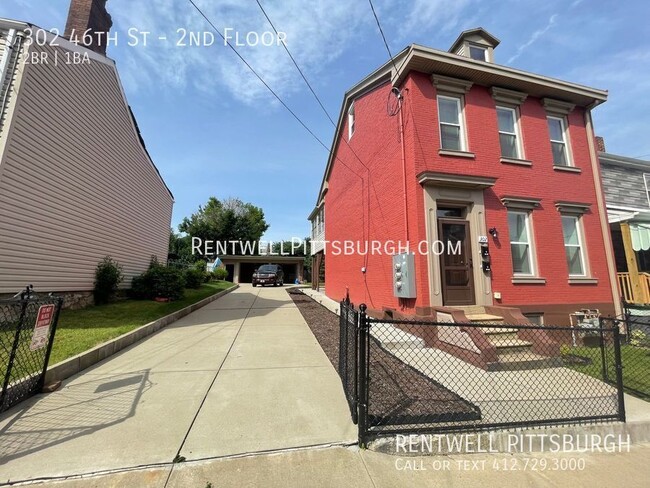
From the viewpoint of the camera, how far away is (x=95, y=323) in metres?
6.34

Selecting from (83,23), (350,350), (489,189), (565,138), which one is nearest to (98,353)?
(350,350)

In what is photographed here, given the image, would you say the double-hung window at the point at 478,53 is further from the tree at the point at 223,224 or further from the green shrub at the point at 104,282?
the tree at the point at 223,224

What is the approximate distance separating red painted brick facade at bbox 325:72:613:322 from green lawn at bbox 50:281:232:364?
615 cm

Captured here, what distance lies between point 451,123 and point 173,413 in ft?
27.0

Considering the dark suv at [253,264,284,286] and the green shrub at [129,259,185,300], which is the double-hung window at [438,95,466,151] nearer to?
the green shrub at [129,259,185,300]

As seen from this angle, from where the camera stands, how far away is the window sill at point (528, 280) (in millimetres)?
6992

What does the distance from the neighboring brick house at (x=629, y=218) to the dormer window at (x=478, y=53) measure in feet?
20.6

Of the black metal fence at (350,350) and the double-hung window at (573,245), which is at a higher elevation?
the double-hung window at (573,245)

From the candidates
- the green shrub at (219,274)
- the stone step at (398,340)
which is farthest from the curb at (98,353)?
the green shrub at (219,274)

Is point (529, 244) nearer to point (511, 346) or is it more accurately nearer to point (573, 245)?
point (573, 245)

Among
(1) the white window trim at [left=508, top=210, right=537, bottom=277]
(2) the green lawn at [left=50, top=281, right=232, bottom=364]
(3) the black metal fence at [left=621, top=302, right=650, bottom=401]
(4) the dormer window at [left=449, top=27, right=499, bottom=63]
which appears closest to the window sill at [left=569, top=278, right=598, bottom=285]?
(1) the white window trim at [left=508, top=210, right=537, bottom=277]

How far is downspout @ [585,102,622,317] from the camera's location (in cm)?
778

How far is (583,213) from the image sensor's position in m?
8.00

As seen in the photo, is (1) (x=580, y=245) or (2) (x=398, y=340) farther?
(1) (x=580, y=245)
